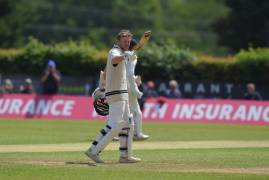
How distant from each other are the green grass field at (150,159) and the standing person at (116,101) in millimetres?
305

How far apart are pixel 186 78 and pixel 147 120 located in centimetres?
620

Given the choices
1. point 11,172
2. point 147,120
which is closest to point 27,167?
point 11,172

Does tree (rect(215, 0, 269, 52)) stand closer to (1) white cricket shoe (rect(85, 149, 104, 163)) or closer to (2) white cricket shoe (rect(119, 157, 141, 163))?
Answer: (2) white cricket shoe (rect(119, 157, 141, 163))

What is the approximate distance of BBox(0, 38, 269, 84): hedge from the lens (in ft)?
121

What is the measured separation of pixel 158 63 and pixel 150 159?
74.0 feet

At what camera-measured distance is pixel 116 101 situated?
15703mm

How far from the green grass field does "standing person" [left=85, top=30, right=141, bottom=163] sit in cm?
30

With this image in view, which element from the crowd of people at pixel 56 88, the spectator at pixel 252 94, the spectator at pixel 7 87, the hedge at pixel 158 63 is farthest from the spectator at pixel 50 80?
the spectator at pixel 252 94

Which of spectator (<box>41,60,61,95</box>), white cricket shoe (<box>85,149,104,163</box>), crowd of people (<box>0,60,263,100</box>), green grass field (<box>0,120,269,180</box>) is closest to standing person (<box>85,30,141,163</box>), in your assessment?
white cricket shoe (<box>85,149,104,163</box>)

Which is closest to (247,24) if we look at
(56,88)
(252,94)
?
(252,94)

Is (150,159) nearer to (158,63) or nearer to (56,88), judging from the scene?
(56,88)

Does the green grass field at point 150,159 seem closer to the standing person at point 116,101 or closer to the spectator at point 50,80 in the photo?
the standing person at point 116,101

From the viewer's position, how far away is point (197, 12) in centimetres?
13050

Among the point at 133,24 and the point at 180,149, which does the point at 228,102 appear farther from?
the point at 133,24
